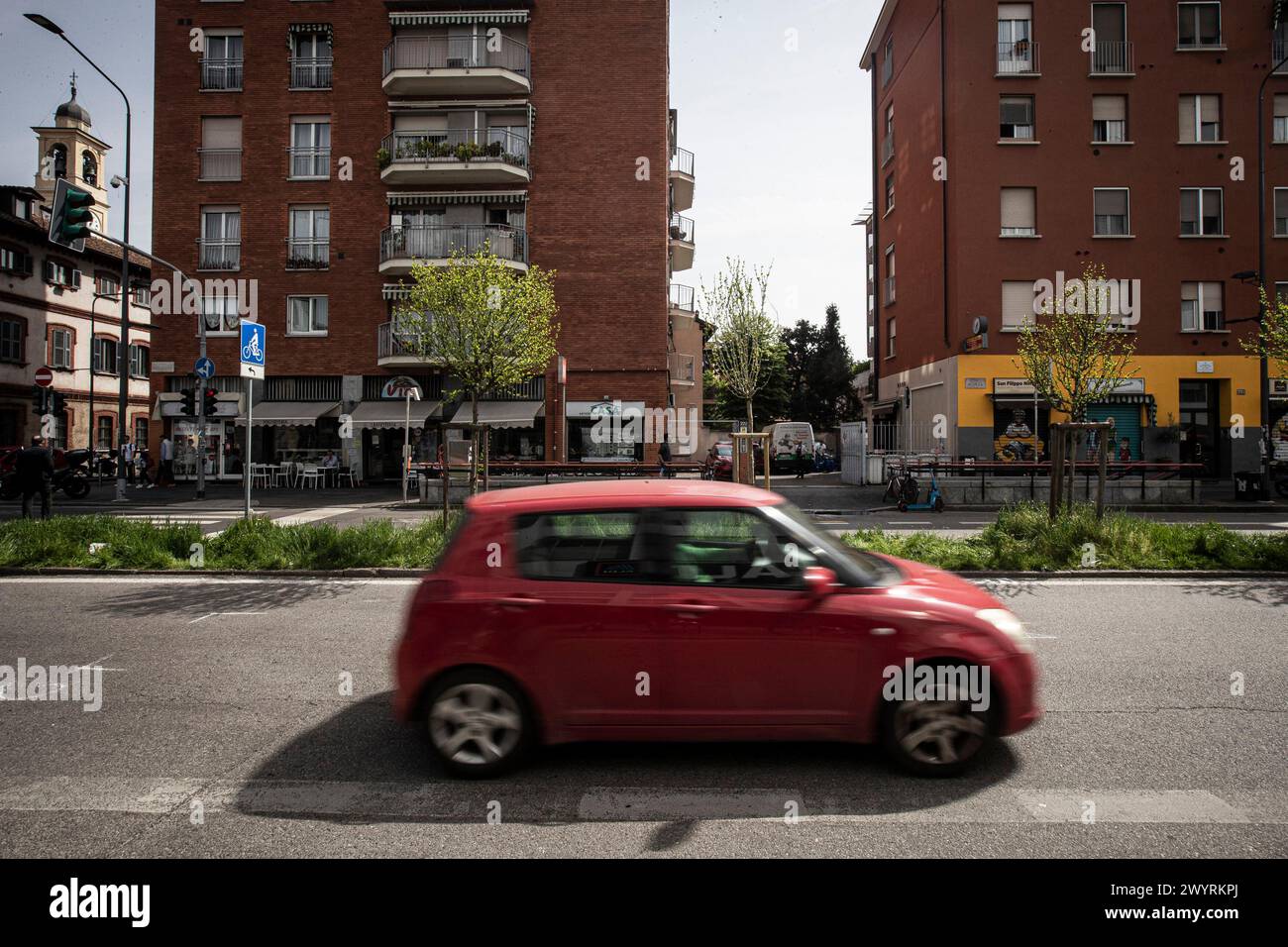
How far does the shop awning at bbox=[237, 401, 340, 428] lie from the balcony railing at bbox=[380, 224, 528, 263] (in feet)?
19.8

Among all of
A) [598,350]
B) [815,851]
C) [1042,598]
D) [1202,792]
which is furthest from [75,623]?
[598,350]

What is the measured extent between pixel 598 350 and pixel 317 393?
35.7 feet

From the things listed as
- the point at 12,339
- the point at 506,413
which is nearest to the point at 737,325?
the point at 506,413

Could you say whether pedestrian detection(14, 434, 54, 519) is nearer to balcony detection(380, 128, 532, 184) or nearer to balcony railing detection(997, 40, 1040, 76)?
balcony detection(380, 128, 532, 184)

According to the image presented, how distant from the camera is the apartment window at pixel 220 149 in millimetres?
30938

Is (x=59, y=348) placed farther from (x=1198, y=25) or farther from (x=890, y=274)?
(x=1198, y=25)

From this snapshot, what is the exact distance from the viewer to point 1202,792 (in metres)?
3.78

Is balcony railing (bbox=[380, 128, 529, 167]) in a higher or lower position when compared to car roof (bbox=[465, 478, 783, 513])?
higher

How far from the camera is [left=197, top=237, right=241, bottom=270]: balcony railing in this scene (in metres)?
30.8

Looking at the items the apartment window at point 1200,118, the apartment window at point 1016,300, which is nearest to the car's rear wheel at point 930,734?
the apartment window at point 1016,300

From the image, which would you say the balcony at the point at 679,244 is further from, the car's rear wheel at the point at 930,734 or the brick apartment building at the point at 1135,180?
the car's rear wheel at the point at 930,734

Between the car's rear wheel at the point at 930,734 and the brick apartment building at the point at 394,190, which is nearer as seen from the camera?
the car's rear wheel at the point at 930,734

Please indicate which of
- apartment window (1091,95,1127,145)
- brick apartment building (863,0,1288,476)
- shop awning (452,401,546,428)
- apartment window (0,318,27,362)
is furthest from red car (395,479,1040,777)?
apartment window (0,318,27,362)

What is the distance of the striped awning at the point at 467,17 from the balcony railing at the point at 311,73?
3.27 meters
